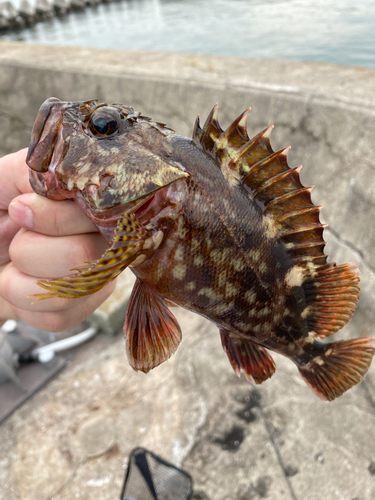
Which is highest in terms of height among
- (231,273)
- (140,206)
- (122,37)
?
(122,37)

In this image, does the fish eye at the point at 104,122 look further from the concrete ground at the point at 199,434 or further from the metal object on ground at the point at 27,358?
the metal object on ground at the point at 27,358

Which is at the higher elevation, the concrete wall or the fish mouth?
the fish mouth

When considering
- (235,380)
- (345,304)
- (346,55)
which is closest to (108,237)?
(345,304)

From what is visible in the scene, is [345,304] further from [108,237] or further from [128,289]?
[128,289]

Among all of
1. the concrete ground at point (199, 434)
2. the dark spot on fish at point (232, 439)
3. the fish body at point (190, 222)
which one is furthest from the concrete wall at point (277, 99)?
the fish body at point (190, 222)

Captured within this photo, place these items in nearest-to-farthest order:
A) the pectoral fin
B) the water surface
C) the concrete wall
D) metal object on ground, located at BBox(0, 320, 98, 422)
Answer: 1. the pectoral fin
2. the concrete wall
3. metal object on ground, located at BBox(0, 320, 98, 422)
4. the water surface

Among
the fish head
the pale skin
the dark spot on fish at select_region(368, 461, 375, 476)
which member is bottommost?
the dark spot on fish at select_region(368, 461, 375, 476)

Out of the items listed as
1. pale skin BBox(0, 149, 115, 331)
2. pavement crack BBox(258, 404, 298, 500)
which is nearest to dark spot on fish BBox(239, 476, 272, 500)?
pavement crack BBox(258, 404, 298, 500)

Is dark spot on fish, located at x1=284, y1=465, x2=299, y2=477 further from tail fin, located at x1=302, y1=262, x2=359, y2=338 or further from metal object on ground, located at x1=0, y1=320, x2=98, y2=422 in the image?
metal object on ground, located at x1=0, y1=320, x2=98, y2=422
